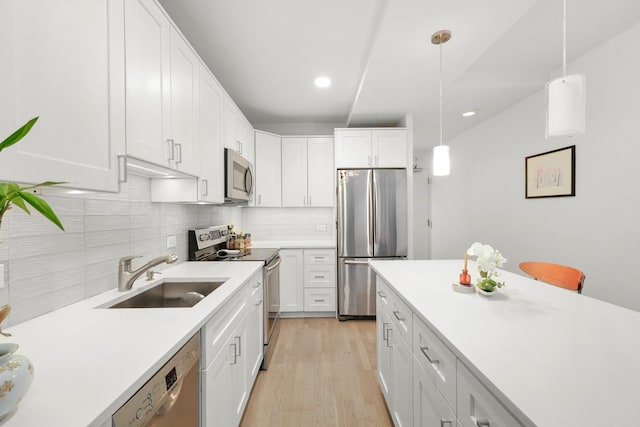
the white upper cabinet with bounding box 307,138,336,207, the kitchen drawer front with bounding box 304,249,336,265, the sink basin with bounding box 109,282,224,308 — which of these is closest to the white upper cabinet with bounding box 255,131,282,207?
the white upper cabinet with bounding box 307,138,336,207

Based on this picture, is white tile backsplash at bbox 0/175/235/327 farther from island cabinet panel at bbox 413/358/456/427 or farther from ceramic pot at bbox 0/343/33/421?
island cabinet panel at bbox 413/358/456/427

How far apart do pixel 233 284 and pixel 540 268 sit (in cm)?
212

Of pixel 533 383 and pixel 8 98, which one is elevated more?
pixel 8 98

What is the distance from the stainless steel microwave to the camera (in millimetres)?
2229

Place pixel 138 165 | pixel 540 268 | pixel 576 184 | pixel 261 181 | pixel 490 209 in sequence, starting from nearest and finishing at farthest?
pixel 138 165, pixel 540 268, pixel 576 184, pixel 261 181, pixel 490 209

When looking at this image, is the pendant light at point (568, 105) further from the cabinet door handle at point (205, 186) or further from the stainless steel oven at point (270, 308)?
the stainless steel oven at point (270, 308)

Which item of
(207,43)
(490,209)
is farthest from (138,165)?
(490,209)

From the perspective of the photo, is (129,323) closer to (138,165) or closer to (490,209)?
(138,165)

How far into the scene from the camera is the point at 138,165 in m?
1.23

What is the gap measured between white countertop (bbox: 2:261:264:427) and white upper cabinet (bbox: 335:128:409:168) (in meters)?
2.38

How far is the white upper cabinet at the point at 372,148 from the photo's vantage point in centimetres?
320

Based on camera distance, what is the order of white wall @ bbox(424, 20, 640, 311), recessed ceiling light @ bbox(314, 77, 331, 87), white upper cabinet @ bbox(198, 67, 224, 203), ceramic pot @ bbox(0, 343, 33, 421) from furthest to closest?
1. recessed ceiling light @ bbox(314, 77, 331, 87)
2. white wall @ bbox(424, 20, 640, 311)
3. white upper cabinet @ bbox(198, 67, 224, 203)
4. ceramic pot @ bbox(0, 343, 33, 421)

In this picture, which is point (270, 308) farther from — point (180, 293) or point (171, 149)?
point (171, 149)

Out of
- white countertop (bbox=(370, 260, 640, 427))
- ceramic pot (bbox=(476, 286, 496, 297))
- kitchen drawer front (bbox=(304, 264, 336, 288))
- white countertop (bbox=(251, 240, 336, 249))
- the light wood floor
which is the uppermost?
ceramic pot (bbox=(476, 286, 496, 297))
